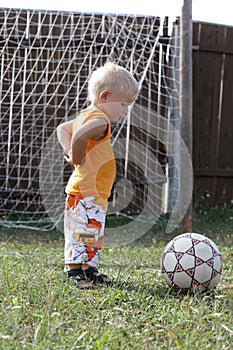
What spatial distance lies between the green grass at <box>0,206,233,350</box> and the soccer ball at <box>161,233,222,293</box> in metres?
0.07

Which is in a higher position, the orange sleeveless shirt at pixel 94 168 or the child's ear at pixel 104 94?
the child's ear at pixel 104 94

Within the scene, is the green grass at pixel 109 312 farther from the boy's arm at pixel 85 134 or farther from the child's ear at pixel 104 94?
the child's ear at pixel 104 94

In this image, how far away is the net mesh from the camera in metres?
A: 7.38

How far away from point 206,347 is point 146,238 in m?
3.83

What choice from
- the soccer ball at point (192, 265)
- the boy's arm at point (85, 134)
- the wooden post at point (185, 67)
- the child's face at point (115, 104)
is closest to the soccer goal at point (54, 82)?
Result: the wooden post at point (185, 67)

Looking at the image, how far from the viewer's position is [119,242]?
594 centimetres

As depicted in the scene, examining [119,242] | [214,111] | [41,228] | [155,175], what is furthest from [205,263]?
[214,111]

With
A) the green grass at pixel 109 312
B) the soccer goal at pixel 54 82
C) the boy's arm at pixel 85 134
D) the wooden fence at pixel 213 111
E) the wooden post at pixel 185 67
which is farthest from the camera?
the wooden fence at pixel 213 111

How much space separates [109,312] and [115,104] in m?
1.34

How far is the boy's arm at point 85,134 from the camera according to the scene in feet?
11.5

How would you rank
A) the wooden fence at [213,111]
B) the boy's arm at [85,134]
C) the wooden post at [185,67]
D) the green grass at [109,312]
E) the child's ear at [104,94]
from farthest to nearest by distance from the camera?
the wooden fence at [213,111] < the wooden post at [185,67] < the child's ear at [104,94] < the boy's arm at [85,134] < the green grass at [109,312]

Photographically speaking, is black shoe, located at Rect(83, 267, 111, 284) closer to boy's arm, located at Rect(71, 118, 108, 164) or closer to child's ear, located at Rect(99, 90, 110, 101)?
boy's arm, located at Rect(71, 118, 108, 164)

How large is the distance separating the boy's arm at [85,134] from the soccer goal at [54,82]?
3738mm

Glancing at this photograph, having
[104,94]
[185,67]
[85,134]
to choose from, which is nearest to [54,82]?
[185,67]
